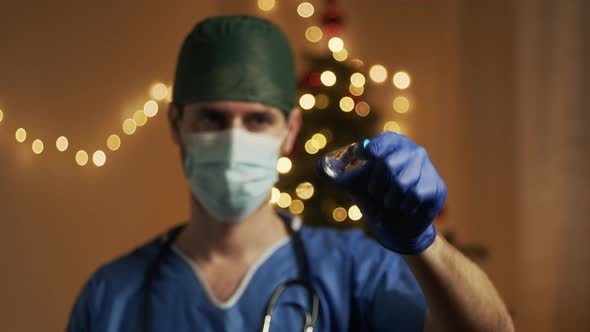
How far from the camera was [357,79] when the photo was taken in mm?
2162

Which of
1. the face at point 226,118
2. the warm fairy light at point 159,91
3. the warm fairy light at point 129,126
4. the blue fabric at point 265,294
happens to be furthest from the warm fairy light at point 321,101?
the blue fabric at point 265,294

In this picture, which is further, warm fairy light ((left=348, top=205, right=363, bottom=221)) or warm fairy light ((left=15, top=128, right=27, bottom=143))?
warm fairy light ((left=348, top=205, right=363, bottom=221))

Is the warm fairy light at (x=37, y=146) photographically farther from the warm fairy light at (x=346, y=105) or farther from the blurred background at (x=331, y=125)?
the warm fairy light at (x=346, y=105)

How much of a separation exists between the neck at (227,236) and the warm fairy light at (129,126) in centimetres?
56

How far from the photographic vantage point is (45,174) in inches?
58.0

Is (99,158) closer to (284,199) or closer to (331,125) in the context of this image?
(284,199)

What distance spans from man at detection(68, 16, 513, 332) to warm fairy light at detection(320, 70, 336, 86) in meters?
0.67

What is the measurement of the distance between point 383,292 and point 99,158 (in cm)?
91

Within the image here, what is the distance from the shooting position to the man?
1250 millimetres

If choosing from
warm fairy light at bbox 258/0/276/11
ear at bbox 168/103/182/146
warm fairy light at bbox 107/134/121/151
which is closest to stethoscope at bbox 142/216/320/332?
ear at bbox 168/103/182/146

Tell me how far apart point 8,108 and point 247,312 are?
0.65m

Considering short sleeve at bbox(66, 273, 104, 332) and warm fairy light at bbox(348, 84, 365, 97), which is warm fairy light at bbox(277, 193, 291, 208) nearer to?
warm fairy light at bbox(348, 84, 365, 97)

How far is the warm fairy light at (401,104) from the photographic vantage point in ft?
9.63

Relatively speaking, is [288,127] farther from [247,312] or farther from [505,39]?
[505,39]
